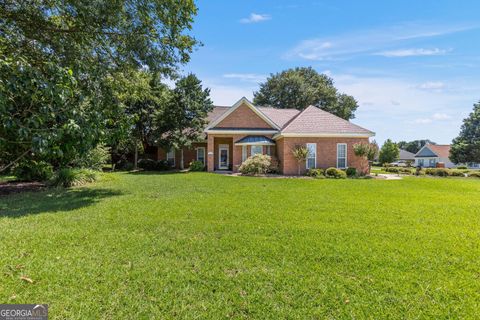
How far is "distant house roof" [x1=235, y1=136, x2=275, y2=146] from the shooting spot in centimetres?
2205

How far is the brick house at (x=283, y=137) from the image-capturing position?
2059cm

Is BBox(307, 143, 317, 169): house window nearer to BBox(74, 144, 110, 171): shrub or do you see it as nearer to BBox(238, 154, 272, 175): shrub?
BBox(238, 154, 272, 175): shrub

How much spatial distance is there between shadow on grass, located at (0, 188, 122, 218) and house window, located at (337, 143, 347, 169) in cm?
1680

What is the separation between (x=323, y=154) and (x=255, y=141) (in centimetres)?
579

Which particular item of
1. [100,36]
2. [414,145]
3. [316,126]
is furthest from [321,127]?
[414,145]

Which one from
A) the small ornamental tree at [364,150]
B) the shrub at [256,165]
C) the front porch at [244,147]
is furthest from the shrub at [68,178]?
the small ornamental tree at [364,150]

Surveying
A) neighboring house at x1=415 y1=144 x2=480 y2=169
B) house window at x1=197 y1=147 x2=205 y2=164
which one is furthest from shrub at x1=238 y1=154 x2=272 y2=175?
neighboring house at x1=415 y1=144 x2=480 y2=169

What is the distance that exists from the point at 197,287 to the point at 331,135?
63.0ft

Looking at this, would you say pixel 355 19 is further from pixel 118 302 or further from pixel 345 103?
pixel 345 103

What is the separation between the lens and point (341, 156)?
829 inches

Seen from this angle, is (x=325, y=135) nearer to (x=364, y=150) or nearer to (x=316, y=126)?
(x=316, y=126)

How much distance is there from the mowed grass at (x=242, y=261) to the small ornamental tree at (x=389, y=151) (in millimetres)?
29803

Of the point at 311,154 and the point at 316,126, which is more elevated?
the point at 316,126

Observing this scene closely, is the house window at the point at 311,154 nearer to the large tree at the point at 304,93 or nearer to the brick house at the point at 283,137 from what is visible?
the brick house at the point at 283,137
